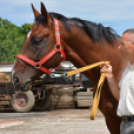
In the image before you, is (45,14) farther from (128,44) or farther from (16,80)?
(128,44)

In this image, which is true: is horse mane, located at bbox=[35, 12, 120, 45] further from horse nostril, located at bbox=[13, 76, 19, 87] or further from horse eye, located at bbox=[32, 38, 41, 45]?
horse nostril, located at bbox=[13, 76, 19, 87]

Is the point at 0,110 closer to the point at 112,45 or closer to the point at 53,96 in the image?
the point at 53,96

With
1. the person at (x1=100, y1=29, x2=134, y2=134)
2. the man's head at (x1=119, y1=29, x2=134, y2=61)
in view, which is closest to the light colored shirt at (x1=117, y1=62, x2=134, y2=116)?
the person at (x1=100, y1=29, x2=134, y2=134)

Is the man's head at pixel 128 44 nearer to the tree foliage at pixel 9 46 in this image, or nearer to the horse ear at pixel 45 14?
the horse ear at pixel 45 14

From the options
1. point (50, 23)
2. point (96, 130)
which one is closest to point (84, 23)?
point (50, 23)

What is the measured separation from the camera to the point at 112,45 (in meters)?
3.29

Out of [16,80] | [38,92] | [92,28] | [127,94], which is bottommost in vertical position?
[38,92]

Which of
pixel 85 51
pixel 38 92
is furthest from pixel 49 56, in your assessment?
pixel 38 92

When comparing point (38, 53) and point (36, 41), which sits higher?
point (36, 41)

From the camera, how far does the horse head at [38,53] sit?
3.13 meters

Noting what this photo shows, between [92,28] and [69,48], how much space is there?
350 mm

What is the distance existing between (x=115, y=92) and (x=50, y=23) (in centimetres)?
117

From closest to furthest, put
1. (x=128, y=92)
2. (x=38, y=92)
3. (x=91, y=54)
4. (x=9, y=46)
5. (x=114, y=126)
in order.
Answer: (x=128, y=92) → (x=114, y=126) → (x=91, y=54) → (x=38, y=92) → (x=9, y=46)

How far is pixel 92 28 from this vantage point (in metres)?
3.20
